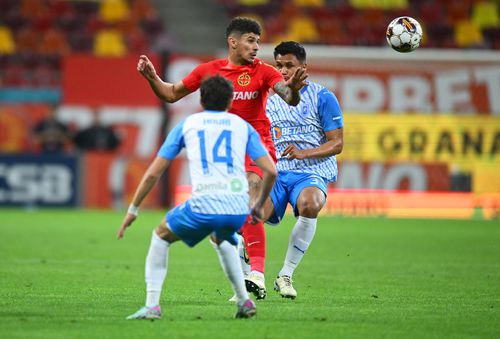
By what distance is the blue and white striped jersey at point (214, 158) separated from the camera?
728cm

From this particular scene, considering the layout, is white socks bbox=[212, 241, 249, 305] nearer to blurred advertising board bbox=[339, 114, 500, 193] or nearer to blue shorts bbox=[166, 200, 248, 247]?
blue shorts bbox=[166, 200, 248, 247]

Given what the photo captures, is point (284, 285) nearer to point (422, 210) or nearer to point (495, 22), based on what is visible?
point (422, 210)

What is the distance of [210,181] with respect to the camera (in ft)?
23.9

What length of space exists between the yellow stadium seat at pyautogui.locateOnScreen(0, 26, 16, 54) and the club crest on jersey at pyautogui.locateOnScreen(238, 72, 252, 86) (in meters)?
19.6

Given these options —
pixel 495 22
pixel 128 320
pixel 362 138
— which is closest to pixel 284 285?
pixel 128 320

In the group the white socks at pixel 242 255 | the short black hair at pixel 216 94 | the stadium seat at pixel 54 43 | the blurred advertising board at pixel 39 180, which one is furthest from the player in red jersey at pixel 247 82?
the stadium seat at pixel 54 43

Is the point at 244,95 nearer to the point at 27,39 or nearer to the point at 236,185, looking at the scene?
the point at 236,185

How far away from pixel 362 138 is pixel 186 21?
8349 millimetres

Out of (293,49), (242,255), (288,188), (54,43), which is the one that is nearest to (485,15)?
(54,43)

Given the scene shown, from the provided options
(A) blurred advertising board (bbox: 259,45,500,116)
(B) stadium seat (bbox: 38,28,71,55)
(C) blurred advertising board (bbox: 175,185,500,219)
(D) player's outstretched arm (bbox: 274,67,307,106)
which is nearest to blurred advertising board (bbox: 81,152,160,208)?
(C) blurred advertising board (bbox: 175,185,500,219)

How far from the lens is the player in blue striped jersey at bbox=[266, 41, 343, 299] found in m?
9.48

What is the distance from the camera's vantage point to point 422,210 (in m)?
23.8

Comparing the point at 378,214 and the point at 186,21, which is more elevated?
the point at 186,21

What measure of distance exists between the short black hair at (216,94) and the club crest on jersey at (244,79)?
1587mm
